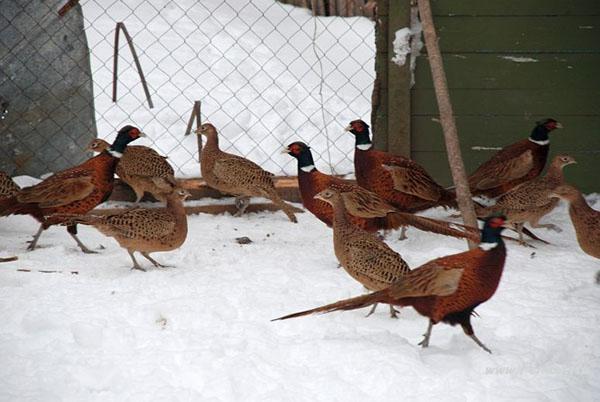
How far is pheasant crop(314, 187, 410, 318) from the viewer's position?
4.87 metres

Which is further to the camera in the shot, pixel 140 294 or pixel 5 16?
pixel 5 16

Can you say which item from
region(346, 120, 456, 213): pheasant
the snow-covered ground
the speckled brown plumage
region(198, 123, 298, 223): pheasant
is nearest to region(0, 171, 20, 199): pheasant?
region(198, 123, 298, 223): pheasant

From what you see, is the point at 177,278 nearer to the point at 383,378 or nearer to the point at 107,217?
the point at 107,217

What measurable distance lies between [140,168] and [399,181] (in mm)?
1921

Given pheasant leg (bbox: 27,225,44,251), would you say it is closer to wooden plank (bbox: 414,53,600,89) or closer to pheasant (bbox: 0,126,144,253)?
pheasant (bbox: 0,126,144,253)

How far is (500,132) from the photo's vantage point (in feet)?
23.0

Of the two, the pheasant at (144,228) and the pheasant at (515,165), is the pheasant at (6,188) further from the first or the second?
the pheasant at (515,165)

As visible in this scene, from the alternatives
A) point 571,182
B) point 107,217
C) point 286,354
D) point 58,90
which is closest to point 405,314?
point 286,354

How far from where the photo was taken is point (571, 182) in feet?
23.3

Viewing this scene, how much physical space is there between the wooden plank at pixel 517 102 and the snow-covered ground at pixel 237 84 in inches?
46.7

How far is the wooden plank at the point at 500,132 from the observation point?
22.9ft

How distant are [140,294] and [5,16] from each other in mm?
3126

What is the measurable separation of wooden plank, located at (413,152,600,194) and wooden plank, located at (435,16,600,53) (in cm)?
79

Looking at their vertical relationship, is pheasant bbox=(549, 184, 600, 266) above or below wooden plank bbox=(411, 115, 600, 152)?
below
